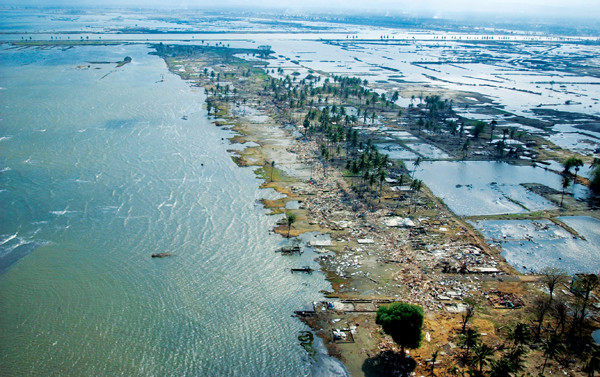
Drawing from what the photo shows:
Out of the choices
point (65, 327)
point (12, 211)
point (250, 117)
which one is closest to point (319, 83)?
point (250, 117)

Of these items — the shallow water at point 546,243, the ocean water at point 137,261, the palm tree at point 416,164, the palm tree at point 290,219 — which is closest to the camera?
the ocean water at point 137,261

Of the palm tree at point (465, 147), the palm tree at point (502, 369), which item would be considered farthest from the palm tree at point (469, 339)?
the palm tree at point (465, 147)

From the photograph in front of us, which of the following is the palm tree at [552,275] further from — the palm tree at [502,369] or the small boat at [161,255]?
the small boat at [161,255]

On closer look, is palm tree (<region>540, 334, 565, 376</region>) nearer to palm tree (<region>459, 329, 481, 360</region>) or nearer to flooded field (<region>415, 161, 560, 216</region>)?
palm tree (<region>459, 329, 481, 360</region>)

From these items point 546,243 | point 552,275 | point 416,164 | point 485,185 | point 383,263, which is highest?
point 416,164

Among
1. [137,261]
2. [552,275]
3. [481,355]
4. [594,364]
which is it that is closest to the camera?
[594,364]

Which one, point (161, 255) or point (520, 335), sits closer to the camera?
point (520, 335)

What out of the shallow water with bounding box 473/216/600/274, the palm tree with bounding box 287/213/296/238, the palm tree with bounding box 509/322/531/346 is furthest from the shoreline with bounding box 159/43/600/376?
the shallow water with bounding box 473/216/600/274

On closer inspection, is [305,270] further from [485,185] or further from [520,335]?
[485,185]

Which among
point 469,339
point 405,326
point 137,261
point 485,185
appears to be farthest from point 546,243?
point 137,261

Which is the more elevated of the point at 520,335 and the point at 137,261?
the point at 520,335
